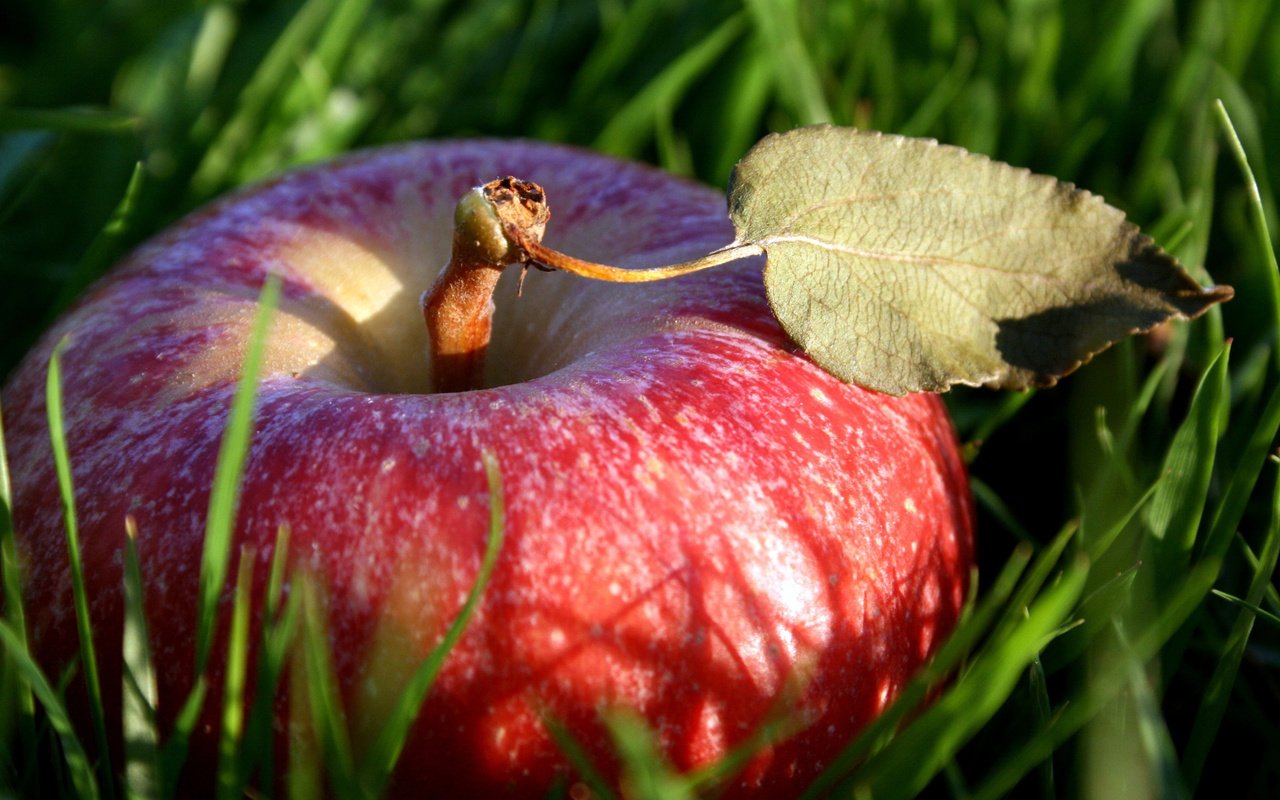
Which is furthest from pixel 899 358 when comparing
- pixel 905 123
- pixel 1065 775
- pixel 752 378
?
pixel 905 123

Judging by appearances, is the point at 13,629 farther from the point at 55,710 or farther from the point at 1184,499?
the point at 1184,499

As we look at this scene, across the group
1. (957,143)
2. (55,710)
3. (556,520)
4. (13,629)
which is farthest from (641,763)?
(957,143)

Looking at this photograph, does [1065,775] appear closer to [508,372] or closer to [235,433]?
[508,372]

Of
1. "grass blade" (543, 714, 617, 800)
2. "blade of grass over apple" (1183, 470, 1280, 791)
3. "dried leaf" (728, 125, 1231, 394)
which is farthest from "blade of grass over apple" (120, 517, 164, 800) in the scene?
"blade of grass over apple" (1183, 470, 1280, 791)

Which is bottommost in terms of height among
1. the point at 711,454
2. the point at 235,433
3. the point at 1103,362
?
the point at 1103,362

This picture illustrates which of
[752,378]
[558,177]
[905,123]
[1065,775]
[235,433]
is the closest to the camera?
[235,433]

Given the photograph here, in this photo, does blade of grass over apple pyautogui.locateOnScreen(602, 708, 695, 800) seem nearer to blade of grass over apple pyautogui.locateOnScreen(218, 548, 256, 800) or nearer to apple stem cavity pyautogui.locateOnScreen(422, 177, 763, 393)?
blade of grass over apple pyautogui.locateOnScreen(218, 548, 256, 800)
